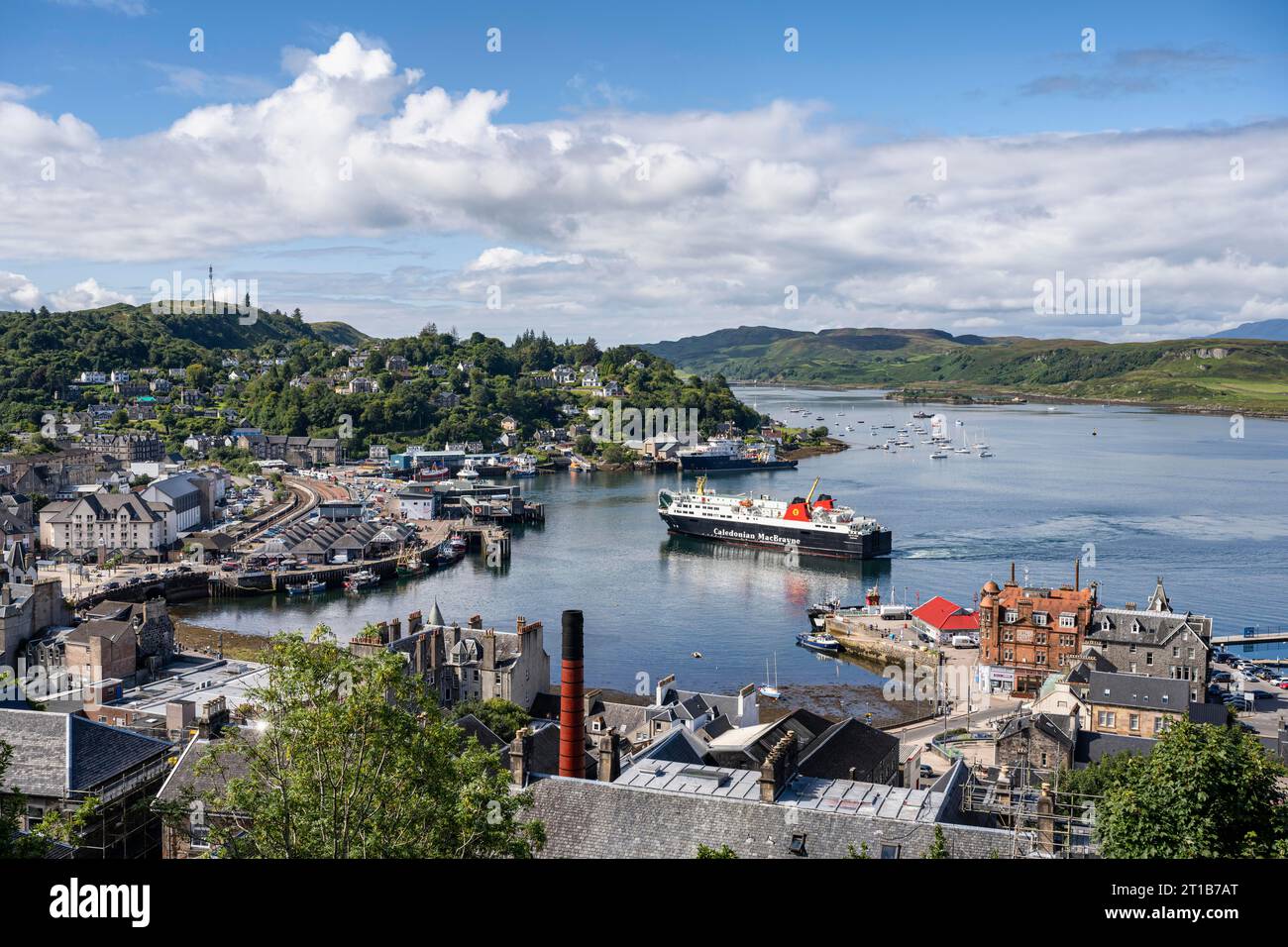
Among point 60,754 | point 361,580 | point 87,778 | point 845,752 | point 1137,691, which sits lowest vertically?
point 361,580

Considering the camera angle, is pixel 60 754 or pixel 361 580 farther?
pixel 361 580

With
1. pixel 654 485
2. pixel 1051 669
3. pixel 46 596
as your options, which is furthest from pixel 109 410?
pixel 1051 669

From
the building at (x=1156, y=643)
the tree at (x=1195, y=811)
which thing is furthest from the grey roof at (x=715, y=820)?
the building at (x=1156, y=643)

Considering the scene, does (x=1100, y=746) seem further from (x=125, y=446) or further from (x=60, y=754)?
(x=125, y=446)

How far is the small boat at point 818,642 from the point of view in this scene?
3297 cm

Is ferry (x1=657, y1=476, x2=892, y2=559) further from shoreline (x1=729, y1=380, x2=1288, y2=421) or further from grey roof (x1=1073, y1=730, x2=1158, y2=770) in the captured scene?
→ shoreline (x1=729, y1=380, x2=1288, y2=421)

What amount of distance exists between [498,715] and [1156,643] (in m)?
15.5

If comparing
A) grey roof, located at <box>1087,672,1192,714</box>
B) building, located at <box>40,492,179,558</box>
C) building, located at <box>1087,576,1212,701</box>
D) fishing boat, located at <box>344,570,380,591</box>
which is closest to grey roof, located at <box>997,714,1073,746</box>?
grey roof, located at <box>1087,672,1192,714</box>

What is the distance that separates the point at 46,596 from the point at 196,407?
2820 inches

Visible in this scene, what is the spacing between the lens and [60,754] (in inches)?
529

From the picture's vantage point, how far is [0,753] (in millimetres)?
8391

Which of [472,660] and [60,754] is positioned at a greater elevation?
[60,754]

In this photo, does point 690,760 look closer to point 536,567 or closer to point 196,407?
point 536,567

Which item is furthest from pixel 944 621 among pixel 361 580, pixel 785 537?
pixel 361 580
